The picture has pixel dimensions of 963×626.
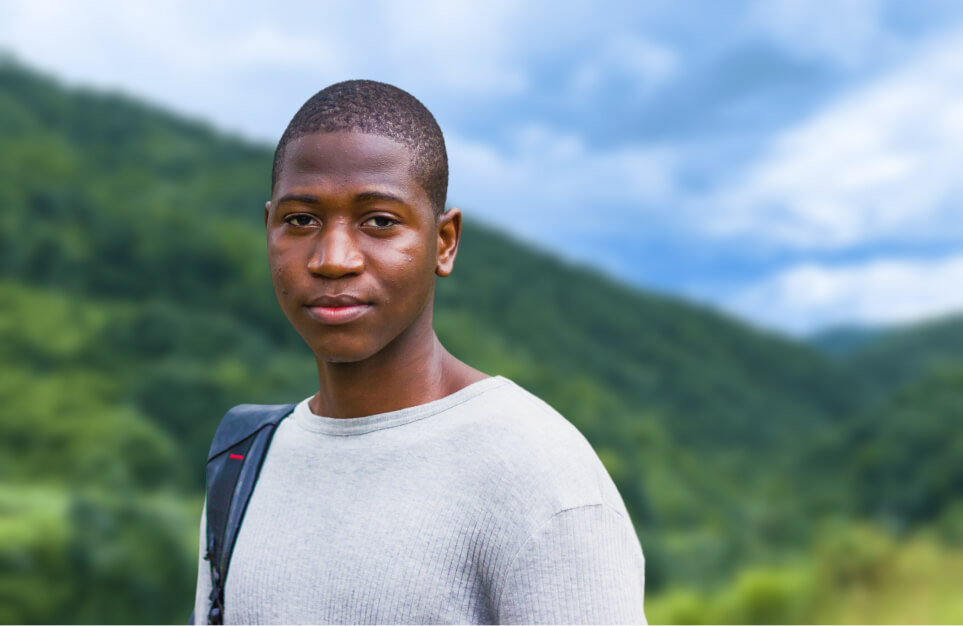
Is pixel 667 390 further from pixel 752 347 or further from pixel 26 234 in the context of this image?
pixel 26 234

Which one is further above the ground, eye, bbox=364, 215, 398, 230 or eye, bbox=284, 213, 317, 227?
eye, bbox=284, 213, 317, 227

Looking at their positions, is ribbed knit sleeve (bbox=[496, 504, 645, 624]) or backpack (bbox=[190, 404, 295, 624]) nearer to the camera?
ribbed knit sleeve (bbox=[496, 504, 645, 624])

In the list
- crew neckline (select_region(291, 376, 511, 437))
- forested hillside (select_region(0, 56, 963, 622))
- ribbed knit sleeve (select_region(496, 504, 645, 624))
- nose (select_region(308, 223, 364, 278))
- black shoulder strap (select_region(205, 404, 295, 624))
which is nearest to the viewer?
ribbed knit sleeve (select_region(496, 504, 645, 624))

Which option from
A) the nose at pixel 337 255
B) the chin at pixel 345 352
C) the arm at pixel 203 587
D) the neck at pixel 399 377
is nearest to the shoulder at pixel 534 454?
the neck at pixel 399 377

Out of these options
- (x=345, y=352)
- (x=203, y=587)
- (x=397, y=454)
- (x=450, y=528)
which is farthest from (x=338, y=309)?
(x=203, y=587)

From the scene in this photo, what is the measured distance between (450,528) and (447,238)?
0.61 metres

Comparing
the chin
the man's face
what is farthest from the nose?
the chin

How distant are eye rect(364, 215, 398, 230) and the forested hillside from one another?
7.06 meters

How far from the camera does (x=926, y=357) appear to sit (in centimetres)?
2131

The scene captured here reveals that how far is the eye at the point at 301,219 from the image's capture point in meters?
1.73

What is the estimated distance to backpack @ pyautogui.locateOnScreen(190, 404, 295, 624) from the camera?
1.98m

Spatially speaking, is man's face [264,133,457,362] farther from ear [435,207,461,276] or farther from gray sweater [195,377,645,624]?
gray sweater [195,377,645,624]

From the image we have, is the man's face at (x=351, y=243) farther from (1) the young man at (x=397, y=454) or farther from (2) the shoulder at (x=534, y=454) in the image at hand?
(2) the shoulder at (x=534, y=454)

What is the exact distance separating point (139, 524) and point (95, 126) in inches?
1095
